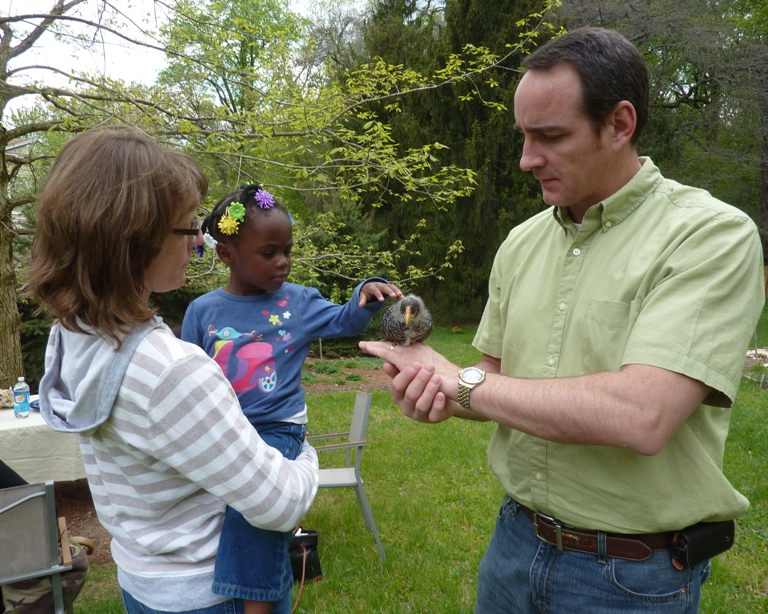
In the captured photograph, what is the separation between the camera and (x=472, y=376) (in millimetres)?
1666

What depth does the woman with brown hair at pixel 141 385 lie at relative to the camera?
1416 mm

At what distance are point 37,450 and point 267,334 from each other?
10.9 feet

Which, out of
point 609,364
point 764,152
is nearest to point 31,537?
point 609,364

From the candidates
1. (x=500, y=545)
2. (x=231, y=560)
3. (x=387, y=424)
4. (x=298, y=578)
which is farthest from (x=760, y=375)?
(x=231, y=560)

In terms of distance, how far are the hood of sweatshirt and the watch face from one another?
34.0 inches

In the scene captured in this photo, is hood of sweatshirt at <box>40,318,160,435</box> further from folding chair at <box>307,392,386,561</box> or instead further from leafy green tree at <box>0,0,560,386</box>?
leafy green tree at <box>0,0,560,386</box>

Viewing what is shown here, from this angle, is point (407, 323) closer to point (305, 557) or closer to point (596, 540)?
point (596, 540)

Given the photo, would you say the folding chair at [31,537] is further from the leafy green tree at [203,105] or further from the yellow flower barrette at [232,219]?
the leafy green tree at [203,105]

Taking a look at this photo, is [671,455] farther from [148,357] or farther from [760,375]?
[760,375]

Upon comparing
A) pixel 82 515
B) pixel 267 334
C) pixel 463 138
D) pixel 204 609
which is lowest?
pixel 82 515

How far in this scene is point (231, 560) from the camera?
1.71m

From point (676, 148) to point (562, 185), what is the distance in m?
22.9

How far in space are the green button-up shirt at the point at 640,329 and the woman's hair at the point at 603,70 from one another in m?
0.24

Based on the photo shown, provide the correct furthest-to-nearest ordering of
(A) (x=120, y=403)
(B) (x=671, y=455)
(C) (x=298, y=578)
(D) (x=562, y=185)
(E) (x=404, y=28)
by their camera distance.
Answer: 1. (E) (x=404, y=28)
2. (C) (x=298, y=578)
3. (D) (x=562, y=185)
4. (B) (x=671, y=455)
5. (A) (x=120, y=403)
